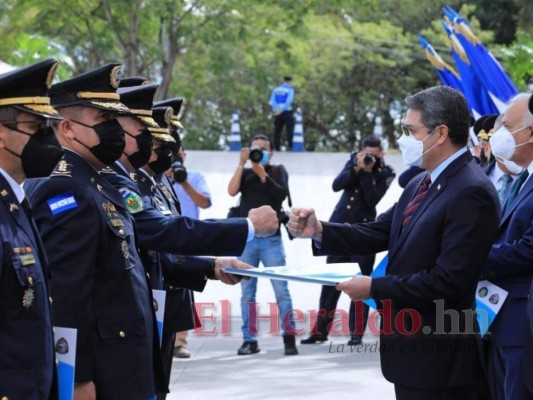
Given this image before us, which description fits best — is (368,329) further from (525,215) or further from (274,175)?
(525,215)

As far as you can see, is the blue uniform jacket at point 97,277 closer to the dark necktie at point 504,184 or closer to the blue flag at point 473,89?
the dark necktie at point 504,184

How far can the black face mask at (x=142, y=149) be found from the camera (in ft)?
18.8

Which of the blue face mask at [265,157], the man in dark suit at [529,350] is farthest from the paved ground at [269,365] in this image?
the man in dark suit at [529,350]

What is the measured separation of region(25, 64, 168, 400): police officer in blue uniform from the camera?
15.3ft

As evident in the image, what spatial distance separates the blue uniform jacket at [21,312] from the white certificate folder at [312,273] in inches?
69.6

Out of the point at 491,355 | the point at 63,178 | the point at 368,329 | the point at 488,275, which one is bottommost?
the point at 368,329

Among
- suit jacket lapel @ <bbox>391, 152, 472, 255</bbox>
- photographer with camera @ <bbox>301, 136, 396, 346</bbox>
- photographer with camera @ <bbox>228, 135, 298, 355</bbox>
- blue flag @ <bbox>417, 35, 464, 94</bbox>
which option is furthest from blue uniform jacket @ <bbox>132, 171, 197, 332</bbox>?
blue flag @ <bbox>417, 35, 464, 94</bbox>

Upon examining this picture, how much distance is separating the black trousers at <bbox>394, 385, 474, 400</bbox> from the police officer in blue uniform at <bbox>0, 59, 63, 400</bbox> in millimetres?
1742

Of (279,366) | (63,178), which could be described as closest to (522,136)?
(63,178)

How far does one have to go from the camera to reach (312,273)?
564 centimetres

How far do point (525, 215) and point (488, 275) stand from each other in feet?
1.21

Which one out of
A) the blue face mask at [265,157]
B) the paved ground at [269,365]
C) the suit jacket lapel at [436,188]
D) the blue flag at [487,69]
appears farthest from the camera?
the blue flag at [487,69]

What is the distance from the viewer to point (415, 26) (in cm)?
3550

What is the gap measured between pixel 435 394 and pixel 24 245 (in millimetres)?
2109
